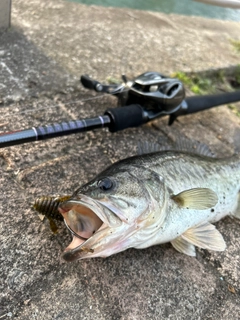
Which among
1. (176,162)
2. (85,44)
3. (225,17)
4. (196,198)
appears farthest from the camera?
(225,17)

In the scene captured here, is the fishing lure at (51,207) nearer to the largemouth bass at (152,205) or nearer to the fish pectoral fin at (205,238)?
the largemouth bass at (152,205)

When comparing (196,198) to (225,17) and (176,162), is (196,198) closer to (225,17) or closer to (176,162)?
(176,162)

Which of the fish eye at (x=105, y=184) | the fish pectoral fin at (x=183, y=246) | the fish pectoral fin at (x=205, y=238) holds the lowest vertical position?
the fish pectoral fin at (x=183, y=246)

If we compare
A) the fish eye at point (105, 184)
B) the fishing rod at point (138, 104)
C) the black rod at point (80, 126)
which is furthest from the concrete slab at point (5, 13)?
the fish eye at point (105, 184)

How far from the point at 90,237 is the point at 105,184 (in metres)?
0.31

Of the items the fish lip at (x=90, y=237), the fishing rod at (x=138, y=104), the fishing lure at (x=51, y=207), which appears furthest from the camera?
the fishing rod at (x=138, y=104)

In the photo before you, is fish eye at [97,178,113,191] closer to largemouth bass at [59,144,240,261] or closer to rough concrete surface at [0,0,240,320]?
largemouth bass at [59,144,240,261]

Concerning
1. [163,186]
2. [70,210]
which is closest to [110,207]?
[70,210]

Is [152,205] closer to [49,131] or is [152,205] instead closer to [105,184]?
[105,184]

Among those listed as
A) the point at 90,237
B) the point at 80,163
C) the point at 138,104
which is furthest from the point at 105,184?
the point at 138,104

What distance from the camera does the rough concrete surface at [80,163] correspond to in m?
1.85

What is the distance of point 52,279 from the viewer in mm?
1861

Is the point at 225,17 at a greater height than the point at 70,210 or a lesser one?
lesser

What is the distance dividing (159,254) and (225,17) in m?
9.04
